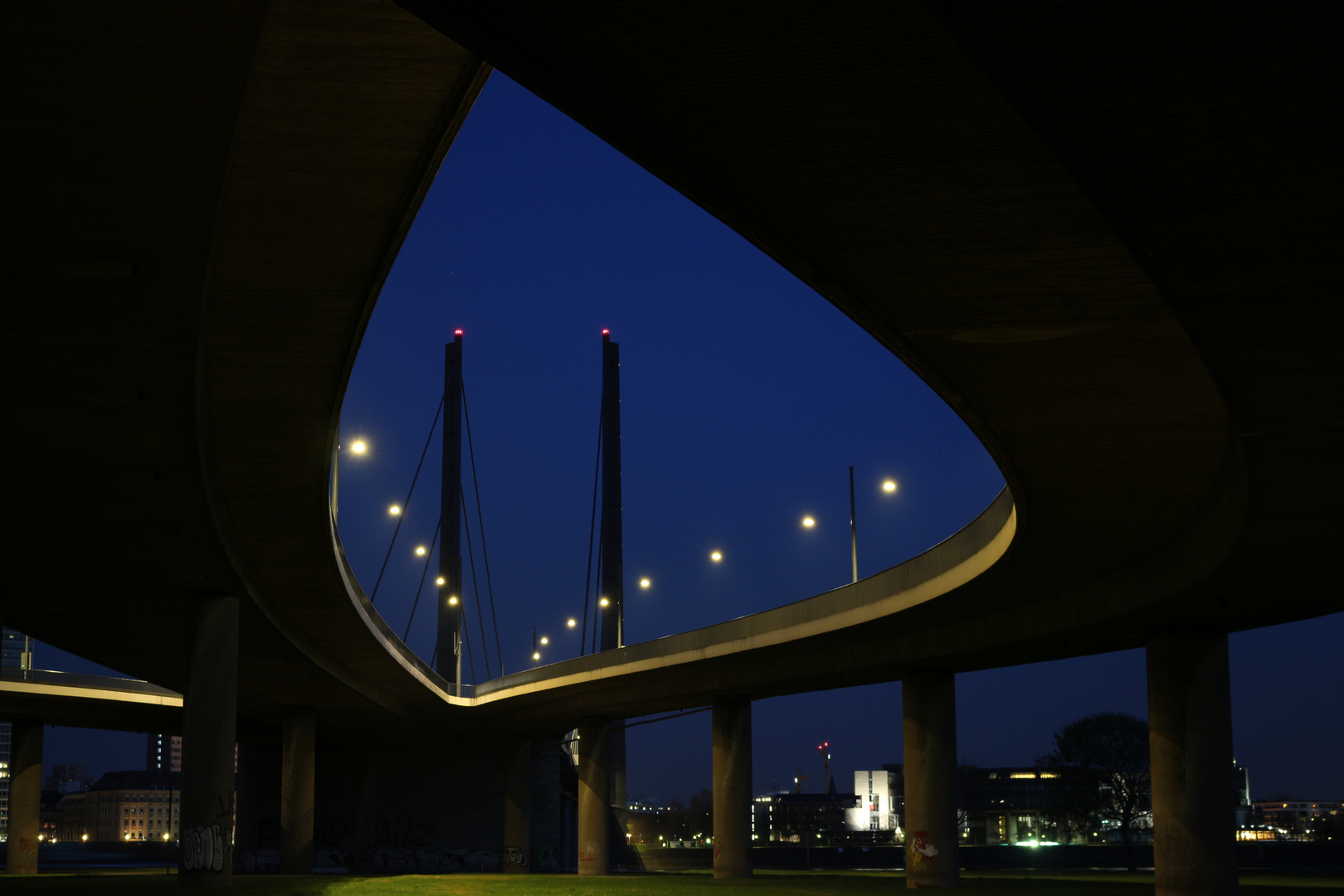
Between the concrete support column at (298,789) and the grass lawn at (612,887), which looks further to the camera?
the concrete support column at (298,789)

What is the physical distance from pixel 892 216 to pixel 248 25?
5.77 metres

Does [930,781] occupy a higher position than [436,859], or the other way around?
[930,781]

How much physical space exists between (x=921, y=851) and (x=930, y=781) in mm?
2176

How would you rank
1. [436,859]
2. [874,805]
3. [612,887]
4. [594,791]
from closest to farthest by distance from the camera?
[612,887]
[594,791]
[436,859]
[874,805]

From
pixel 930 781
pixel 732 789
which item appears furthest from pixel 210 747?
pixel 732 789

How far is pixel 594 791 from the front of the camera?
210 feet

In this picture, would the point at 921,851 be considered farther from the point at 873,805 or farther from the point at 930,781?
the point at 873,805

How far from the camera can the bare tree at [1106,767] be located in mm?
86562

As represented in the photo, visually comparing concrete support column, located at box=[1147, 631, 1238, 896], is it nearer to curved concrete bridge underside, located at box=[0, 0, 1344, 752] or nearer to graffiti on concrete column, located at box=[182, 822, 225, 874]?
curved concrete bridge underside, located at box=[0, 0, 1344, 752]

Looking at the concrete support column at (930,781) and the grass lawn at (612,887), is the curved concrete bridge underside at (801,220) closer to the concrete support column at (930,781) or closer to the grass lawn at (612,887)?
the grass lawn at (612,887)

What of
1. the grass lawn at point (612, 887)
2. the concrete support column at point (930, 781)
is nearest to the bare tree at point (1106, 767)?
the grass lawn at point (612, 887)

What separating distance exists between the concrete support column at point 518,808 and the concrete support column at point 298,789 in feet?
61.8

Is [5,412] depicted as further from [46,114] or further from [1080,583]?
[1080,583]

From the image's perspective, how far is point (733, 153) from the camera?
10938mm
